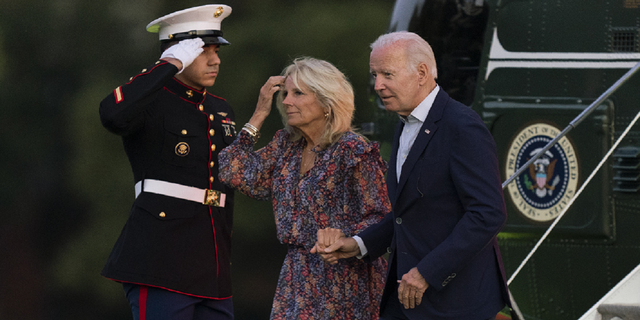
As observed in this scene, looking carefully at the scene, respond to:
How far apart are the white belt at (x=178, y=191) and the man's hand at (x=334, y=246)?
686mm

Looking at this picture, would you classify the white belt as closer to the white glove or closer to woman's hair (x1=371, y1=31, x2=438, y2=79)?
the white glove

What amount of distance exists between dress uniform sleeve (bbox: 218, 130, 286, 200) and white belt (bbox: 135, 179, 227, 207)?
0.20 m

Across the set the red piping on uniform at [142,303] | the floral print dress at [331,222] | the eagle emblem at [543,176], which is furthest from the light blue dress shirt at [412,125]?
the eagle emblem at [543,176]

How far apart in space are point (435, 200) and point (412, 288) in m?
0.28

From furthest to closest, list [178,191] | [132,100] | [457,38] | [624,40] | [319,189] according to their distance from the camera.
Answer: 1. [457,38]
2. [624,40]
3. [178,191]
4. [132,100]
5. [319,189]

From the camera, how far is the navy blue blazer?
90.4 inches

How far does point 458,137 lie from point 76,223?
5784 mm

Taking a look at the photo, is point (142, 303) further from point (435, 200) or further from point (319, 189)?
point (435, 200)

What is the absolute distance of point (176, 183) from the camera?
3.19 meters

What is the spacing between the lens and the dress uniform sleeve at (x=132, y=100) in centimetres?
298

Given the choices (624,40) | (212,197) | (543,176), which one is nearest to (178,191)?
(212,197)

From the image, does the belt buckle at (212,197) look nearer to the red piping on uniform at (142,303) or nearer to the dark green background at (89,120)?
the red piping on uniform at (142,303)

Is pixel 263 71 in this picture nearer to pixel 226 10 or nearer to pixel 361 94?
pixel 361 94

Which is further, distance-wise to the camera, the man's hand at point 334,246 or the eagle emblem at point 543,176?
the eagle emblem at point 543,176
